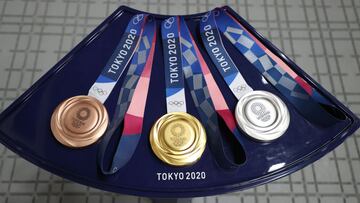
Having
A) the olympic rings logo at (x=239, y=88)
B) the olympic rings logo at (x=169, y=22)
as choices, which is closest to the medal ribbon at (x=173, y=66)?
the olympic rings logo at (x=169, y=22)

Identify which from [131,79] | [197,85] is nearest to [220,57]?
[197,85]

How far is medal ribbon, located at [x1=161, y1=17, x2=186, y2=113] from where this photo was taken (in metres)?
0.89

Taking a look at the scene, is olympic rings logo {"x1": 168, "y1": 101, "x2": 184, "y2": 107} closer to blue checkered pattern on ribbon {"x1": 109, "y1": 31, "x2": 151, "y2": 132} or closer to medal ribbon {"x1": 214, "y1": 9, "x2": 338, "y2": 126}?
blue checkered pattern on ribbon {"x1": 109, "y1": 31, "x2": 151, "y2": 132}

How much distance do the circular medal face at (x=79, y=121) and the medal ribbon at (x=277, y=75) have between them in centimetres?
34

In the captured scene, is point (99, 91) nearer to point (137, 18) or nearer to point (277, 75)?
point (137, 18)

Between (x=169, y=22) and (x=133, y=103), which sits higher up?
(x=169, y=22)

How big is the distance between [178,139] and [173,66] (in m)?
0.19

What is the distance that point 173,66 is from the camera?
3.08 feet

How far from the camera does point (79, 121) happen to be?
830 mm

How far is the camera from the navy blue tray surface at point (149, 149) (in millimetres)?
804

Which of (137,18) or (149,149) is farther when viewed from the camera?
(137,18)

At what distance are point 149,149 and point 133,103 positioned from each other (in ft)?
0.37

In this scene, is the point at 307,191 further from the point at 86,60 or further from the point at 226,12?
the point at 86,60

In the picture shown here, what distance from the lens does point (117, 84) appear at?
92 centimetres
